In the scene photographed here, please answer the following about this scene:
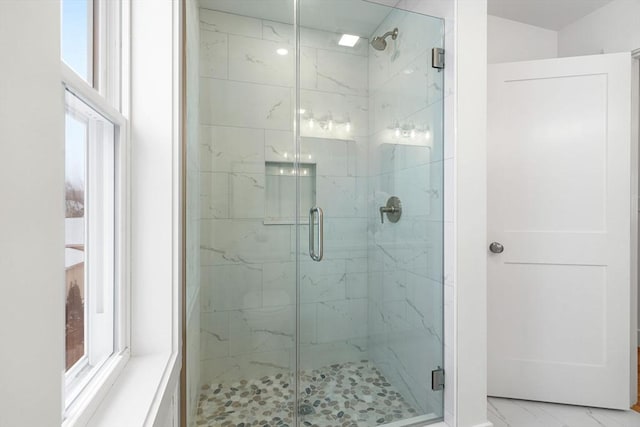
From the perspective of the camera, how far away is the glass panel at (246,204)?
1.55 m

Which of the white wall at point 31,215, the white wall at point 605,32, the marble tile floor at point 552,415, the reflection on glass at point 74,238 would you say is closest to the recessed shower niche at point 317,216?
the marble tile floor at point 552,415

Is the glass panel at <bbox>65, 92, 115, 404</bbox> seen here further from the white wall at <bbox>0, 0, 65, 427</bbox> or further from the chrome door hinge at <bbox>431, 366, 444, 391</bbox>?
the chrome door hinge at <bbox>431, 366, 444, 391</bbox>

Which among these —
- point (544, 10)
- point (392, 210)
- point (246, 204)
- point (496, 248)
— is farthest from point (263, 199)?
point (544, 10)

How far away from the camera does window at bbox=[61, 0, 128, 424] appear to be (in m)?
0.66

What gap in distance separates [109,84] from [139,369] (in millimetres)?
801

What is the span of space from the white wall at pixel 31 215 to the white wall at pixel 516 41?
99.6 inches

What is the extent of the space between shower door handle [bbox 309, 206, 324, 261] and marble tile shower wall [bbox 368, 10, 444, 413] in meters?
0.25

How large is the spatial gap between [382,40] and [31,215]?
162 cm

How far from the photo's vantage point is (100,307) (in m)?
0.83

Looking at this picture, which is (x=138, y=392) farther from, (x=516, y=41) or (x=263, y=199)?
(x=516, y=41)

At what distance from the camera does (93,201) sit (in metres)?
0.79

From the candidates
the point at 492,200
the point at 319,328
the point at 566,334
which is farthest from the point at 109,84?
the point at 566,334

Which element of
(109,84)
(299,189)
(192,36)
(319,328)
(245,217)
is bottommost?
(319,328)

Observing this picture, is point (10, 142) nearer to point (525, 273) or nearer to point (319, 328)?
point (319, 328)
